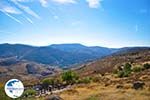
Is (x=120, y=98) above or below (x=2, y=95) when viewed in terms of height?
below

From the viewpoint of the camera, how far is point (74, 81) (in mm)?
111438

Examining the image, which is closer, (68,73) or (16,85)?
(16,85)

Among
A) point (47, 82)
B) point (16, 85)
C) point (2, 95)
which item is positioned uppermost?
point (16, 85)

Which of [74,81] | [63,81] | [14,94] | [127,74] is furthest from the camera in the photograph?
[63,81]

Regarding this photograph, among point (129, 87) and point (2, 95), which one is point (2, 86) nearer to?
point (2, 95)

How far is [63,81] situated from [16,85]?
94129mm

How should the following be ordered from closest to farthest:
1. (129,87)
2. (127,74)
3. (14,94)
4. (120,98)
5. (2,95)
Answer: (14,94) < (2,95) < (120,98) < (129,87) < (127,74)

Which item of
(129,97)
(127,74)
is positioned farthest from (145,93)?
(127,74)
